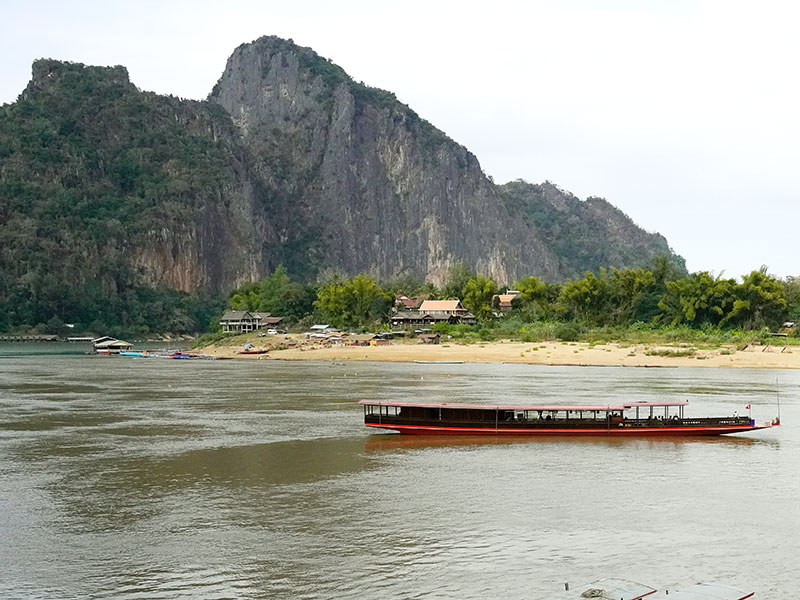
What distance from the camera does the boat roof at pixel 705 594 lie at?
16656 millimetres

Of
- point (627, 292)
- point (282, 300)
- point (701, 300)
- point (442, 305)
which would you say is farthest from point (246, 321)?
point (701, 300)

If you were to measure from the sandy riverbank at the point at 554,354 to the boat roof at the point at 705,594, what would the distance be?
64.8m

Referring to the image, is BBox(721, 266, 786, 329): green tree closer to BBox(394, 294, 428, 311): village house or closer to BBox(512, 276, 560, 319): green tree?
BBox(512, 276, 560, 319): green tree

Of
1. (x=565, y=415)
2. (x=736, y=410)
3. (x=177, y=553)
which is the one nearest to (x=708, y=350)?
(x=736, y=410)

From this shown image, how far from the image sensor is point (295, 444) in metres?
37.8

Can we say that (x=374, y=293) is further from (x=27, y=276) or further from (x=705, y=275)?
(x=27, y=276)

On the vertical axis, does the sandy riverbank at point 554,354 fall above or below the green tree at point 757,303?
below

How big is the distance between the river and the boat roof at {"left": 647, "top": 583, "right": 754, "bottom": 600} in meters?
2.21

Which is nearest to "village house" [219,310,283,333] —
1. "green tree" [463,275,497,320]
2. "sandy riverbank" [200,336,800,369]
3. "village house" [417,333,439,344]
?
"sandy riverbank" [200,336,800,369]

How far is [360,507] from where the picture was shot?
2647 cm

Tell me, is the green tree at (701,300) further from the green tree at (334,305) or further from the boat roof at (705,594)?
the boat roof at (705,594)

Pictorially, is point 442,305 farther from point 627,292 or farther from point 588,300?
→ point 627,292

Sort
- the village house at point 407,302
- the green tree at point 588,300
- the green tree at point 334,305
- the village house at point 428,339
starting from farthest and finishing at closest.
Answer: the village house at point 407,302, the green tree at point 334,305, the green tree at point 588,300, the village house at point 428,339

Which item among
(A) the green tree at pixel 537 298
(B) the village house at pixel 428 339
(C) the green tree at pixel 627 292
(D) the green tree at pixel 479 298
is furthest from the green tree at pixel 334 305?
(C) the green tree at pixel 627 292
